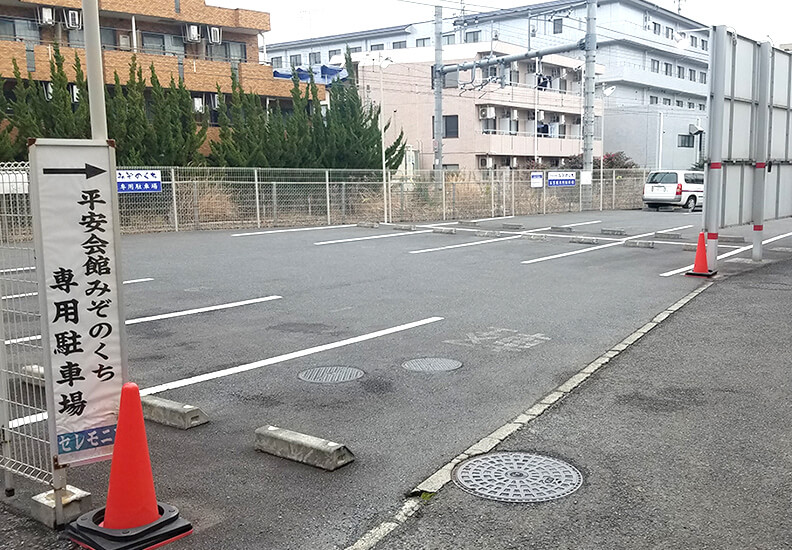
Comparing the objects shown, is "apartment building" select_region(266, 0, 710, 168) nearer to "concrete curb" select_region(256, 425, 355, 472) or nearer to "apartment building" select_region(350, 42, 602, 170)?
"apartment building" select_region(350, 42, 602, 170)

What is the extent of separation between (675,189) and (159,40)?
23.8 meters

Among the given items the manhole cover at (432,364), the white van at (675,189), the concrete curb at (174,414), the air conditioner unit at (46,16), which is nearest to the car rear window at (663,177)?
the white van at (675,189)

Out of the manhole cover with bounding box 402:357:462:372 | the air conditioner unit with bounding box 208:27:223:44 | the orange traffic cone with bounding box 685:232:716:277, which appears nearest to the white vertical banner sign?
the manhole cover with bounding box 402:357:462:372

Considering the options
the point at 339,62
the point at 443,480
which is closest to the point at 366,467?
the point at 443,480

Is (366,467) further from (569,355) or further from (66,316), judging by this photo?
(569,355)

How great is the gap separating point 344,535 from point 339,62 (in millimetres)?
58119

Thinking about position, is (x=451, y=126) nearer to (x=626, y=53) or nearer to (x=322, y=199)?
(x=322, y=199)

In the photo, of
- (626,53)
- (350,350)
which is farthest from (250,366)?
(626,53)

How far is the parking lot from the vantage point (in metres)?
4.13

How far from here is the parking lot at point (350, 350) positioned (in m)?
4.13

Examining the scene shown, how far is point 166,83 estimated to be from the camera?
30016 mm

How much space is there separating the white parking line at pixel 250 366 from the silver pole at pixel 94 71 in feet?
7.59

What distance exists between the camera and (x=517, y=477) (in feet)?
14.0

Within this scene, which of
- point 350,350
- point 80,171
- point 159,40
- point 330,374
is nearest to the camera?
point 80,171
